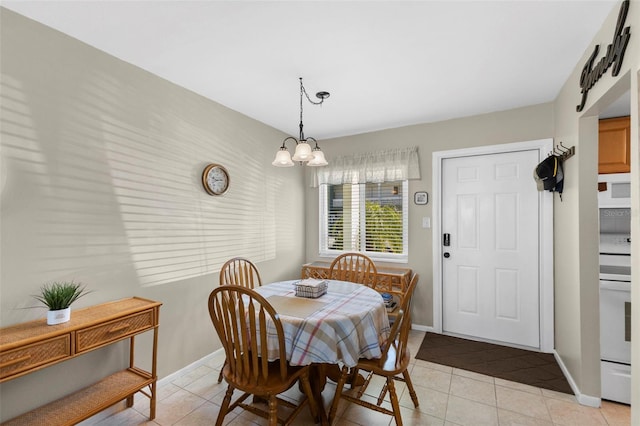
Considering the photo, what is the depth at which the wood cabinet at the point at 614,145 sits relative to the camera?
247 cm

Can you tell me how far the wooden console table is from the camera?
4.51 ft

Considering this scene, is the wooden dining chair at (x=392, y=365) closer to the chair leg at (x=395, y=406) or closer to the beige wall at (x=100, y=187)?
the chair leg at (x=395, y=406)

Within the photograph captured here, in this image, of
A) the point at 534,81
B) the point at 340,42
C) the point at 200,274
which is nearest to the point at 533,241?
the point at 534,81

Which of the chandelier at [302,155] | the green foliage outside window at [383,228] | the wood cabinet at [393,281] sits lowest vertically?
the wood cabinet at [393,281]

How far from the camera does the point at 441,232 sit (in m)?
3.29

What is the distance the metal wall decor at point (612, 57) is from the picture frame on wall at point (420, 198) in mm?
1630

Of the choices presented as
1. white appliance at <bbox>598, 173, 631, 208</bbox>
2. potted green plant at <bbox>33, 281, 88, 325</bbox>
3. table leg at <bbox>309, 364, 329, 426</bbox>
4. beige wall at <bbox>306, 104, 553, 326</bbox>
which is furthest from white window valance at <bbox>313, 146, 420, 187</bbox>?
potted green plant at <bbox>33, 281, 88, 325</bbox>

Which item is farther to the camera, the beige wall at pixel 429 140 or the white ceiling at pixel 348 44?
Answer: the beige wall at pixel 429 140

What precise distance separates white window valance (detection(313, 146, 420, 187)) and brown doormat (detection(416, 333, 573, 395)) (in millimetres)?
1839

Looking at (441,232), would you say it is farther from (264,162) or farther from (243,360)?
(243,360)

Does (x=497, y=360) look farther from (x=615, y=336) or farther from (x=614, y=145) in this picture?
(x=614, y=145)

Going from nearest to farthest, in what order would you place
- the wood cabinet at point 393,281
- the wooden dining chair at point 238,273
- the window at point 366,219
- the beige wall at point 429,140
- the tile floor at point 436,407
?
the tile floor at point 436,407, the wooden dining chair at point 238,273, the beige wall at point 429,140, the wood cabinet at point 393,281, the window at point 366,219

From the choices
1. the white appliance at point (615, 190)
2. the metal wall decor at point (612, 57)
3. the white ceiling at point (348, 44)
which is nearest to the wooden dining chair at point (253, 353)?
the white ceiling at point (348, 44)

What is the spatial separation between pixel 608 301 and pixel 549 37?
1.86 m
